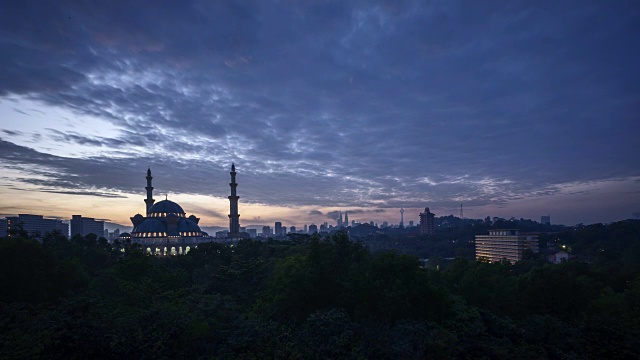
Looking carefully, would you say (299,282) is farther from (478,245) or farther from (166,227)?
(478,245)

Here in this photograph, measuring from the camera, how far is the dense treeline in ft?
51.2

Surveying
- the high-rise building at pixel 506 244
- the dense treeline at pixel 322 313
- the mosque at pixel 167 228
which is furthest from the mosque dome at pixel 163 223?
the high-rise building at pixel 506 244

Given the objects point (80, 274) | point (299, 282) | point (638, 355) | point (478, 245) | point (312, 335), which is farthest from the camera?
point (478, 245)

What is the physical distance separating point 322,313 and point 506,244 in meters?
115

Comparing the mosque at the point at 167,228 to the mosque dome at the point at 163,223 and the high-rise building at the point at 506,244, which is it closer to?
the mosque dome at the point at 163,223

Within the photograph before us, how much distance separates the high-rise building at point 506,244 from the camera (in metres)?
108

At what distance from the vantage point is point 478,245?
127 m

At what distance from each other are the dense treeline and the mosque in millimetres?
58072

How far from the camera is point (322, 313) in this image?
19031 millimetres

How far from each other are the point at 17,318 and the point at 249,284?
16020mm

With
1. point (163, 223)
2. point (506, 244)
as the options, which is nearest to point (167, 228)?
point (163, 223)

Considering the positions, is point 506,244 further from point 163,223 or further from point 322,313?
point 322,313

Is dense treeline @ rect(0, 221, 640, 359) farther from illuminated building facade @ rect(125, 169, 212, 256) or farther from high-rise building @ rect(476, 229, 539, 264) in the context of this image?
high-rise building @ rect(476, 229, 539, 264)

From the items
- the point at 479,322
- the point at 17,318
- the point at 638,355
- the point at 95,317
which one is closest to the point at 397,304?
the point at 479,322
